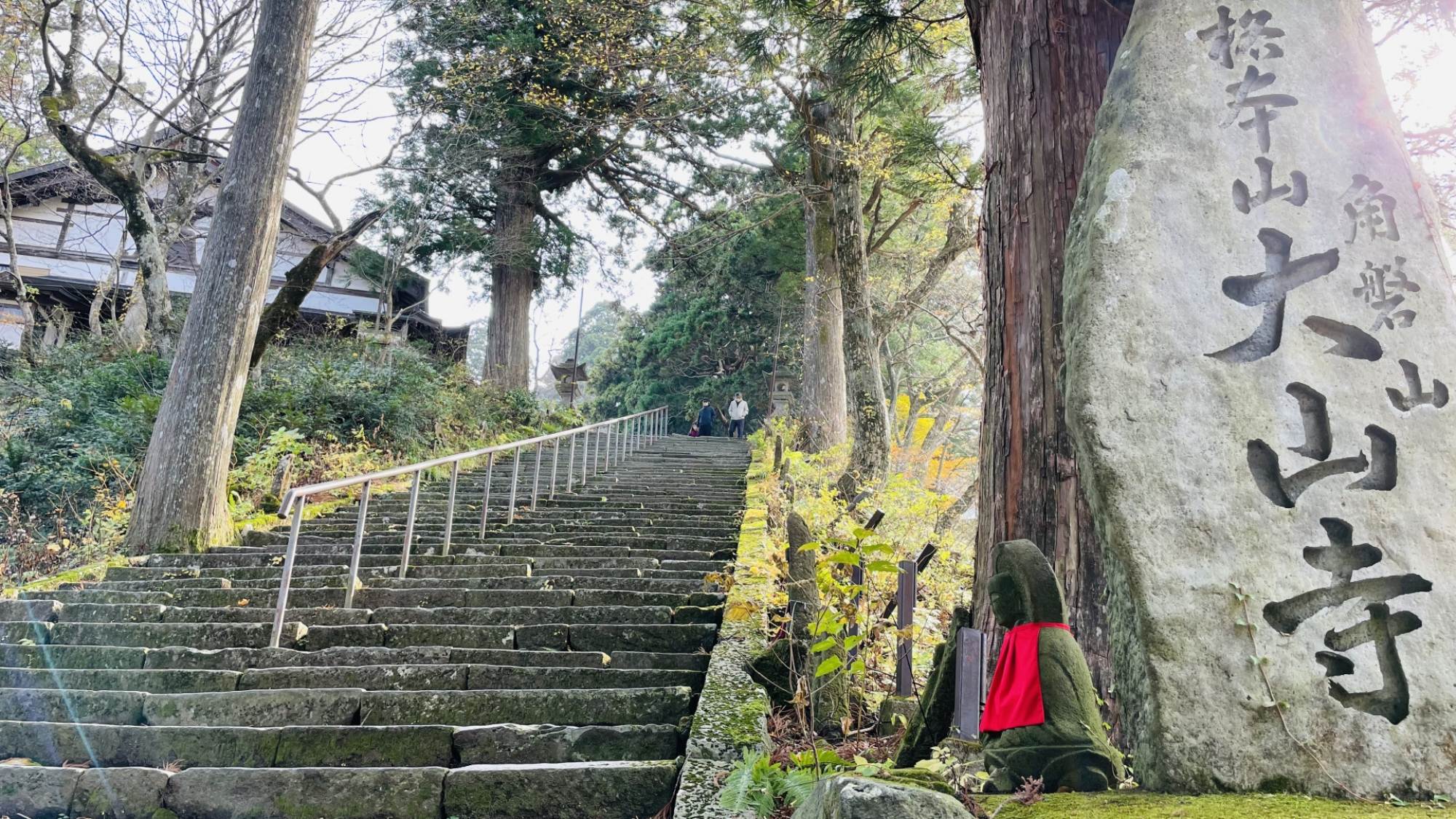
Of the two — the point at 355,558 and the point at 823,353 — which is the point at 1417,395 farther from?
the point at 823,353

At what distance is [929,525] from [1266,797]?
8.22 meters

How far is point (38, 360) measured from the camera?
1236 cm

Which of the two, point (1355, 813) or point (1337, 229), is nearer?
point (1355, 813)

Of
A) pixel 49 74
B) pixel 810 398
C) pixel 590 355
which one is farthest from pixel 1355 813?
pixel 590 355

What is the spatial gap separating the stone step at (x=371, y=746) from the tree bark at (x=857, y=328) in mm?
5849

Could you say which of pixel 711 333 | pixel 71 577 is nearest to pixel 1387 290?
pixel 71 577

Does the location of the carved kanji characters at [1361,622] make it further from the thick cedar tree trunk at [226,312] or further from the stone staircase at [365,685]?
the thick cedar tree trunk at [226,312]

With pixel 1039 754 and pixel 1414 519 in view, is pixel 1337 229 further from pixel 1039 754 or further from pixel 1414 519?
pixel 1039 754

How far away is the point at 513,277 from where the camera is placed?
17516mm

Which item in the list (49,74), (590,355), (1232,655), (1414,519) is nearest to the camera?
(1232,655)

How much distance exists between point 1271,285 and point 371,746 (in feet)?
12.1

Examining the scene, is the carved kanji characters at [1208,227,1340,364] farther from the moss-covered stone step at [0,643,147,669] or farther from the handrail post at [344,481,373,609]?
the moss-covered stone step at [0,643,147,669]

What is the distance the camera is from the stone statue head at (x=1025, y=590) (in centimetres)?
196

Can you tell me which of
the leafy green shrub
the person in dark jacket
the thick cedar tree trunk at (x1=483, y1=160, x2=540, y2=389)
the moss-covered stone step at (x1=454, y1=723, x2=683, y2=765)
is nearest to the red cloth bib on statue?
the moss-covered stone step at (x1=454, y1=723, x2=683, y2=765)
